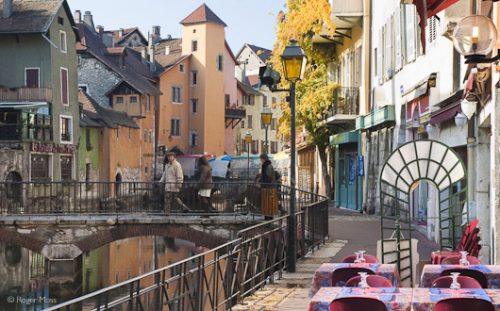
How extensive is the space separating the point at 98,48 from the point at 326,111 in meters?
38.6

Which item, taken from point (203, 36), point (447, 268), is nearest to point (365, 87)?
point (447, 268)

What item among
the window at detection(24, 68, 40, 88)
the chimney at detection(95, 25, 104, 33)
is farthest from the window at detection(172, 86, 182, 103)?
the window at detection(24, 68, 40, 88)

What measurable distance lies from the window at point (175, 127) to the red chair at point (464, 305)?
234 feet

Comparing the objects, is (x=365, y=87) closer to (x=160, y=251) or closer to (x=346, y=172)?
(x=346, y=172)

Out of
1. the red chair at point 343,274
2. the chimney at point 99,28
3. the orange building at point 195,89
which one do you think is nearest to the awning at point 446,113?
the red chair at point 343,274

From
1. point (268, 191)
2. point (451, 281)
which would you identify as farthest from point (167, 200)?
point (451, 281)

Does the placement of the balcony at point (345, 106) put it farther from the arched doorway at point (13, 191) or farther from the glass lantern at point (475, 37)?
the glass lantern at point (475, 37)

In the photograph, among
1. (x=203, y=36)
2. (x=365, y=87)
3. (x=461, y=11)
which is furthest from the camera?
(x=203, y=36)

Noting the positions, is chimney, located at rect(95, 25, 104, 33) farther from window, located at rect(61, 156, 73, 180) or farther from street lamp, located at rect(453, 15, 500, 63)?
street lamp, located at rect(453, 15, 500, 63)

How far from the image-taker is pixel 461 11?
16891mm

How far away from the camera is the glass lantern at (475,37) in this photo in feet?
24.7

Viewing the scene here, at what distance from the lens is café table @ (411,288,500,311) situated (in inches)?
294

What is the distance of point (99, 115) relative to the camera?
196ft

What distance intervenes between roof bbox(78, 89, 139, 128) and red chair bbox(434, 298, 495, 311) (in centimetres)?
5012
